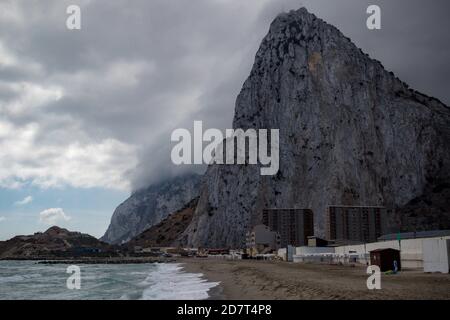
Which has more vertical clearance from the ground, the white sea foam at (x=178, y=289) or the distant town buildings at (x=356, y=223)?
the distant town buildings at (x=356, y=223)

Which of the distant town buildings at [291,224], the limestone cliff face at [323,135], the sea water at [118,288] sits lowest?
the sea water at [118,288]

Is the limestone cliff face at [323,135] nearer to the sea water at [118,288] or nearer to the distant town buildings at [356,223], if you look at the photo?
the distant town buildings at [356,223]

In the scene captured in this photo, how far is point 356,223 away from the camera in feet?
433

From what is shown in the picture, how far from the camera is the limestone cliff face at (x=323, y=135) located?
14600 centimetres

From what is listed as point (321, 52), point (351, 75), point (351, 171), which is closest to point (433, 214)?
point (351, 171)

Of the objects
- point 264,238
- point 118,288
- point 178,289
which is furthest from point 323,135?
point 178,289

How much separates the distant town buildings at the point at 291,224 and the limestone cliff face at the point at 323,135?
471 centimetres

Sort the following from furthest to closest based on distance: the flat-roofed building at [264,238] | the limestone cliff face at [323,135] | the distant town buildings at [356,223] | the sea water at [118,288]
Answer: the limestone cliff face at [323,135]
the flat-roofed building at [264,238]
the distant town buildings at [356,223]
the sea water at [118,288]

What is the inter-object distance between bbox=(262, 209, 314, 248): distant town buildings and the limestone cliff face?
185 inches

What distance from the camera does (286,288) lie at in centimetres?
2598

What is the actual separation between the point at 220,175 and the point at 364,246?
350ft

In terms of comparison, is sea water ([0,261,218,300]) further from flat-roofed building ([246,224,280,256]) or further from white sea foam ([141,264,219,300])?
flat-roofed building ([246,224,280,256])

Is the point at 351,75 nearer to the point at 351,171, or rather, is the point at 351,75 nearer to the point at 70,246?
the point at 351,171

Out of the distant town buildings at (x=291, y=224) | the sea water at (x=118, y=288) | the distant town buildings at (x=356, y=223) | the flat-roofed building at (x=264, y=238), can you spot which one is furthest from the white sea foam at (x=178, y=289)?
the distant town buildings at (x=291, y=224)
